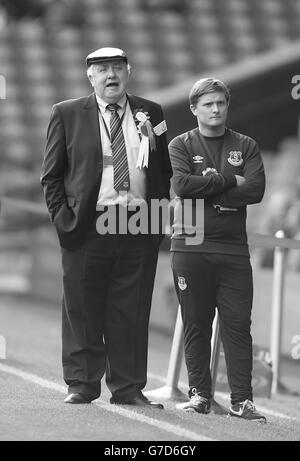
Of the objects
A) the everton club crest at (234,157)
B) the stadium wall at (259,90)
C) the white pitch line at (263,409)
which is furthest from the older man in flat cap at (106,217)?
the stadium wall at (259,90)

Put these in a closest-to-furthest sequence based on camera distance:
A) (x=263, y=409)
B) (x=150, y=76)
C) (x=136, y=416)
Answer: (x=136, y=416) → (x=263, y=409) → (x=150, y=76)

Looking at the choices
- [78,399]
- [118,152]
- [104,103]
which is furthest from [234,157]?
[78,399]

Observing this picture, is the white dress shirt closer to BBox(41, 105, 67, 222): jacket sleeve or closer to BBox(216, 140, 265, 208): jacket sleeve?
BBox(41, 105, 67, 222): jacket sleeve

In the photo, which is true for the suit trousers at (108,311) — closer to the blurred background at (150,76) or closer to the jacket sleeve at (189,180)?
the jacket sleeve at (189,180)

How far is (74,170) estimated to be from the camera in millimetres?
6258

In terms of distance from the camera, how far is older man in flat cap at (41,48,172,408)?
6223 mm

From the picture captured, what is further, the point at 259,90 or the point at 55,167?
the point at 259,90

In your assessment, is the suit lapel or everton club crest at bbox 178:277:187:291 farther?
everton club crest at bbox 178:277:187:291

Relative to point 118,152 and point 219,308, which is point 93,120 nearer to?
point 118,152

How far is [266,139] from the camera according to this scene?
15984mm

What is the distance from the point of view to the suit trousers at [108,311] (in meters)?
6.31

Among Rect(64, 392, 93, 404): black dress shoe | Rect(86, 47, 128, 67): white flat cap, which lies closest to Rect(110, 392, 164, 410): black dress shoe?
Rect(64, 392, 93, 404): black dress shoe

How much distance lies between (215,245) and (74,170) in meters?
0.76
